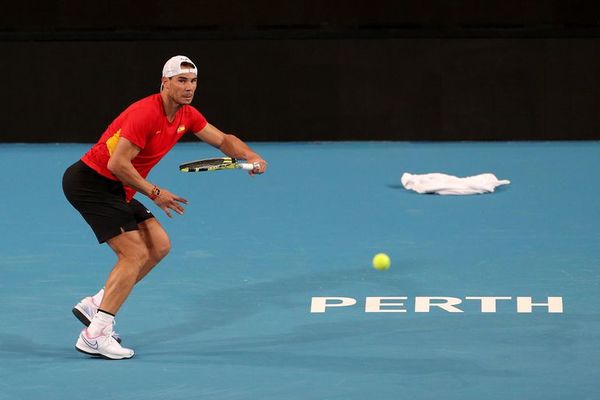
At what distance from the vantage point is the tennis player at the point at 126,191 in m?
8.09

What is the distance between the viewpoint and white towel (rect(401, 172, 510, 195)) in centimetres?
1464

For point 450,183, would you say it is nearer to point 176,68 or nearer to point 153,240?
point 153,240

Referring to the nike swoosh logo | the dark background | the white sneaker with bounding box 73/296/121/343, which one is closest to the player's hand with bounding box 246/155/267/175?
the white sneaker with bounding box 73/296/121/343

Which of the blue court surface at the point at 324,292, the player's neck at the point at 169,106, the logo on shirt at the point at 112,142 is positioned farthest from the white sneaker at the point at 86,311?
the player's neck at the point at 169,106

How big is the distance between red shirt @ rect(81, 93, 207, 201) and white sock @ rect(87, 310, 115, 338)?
35.2 inches

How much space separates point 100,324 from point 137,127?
121 centimetres

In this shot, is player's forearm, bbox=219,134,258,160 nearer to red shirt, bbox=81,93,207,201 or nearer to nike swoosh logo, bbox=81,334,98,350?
red shirt, bbox=81,93,207,201

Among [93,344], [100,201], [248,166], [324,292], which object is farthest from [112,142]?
[324,292]

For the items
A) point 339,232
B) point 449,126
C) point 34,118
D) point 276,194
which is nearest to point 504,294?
point 339,232

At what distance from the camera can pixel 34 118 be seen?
19.4 meters

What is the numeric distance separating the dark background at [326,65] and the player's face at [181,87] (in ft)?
35.0

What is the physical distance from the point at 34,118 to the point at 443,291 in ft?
35.5

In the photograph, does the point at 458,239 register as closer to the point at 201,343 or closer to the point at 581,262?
the point at 581,262

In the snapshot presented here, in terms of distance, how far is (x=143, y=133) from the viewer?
323 inches
